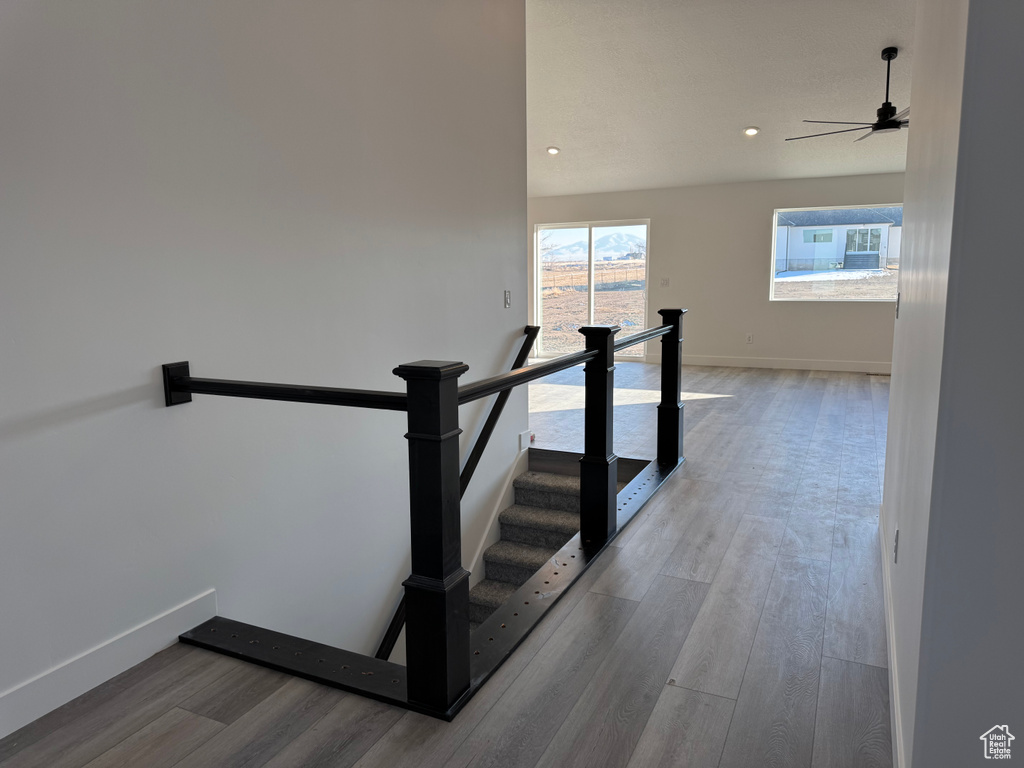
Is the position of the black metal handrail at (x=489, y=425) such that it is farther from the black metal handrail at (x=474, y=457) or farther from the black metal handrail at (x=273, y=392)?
the black metal handrail at (x=273, y=392)

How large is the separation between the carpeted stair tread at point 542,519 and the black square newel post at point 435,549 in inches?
90.1

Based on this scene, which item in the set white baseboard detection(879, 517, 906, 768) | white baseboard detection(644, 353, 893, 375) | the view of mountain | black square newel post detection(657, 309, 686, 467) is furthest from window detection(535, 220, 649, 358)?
white baseboard detection(879, 517, 906, 768)

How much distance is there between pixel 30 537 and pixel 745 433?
13.7 ft

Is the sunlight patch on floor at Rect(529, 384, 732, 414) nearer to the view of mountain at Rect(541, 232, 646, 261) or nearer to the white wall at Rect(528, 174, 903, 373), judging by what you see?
the white wall at Rect(528, 174, 903, 373)

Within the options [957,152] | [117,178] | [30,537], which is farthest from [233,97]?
[957,152]

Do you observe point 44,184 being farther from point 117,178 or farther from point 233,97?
point 233,97

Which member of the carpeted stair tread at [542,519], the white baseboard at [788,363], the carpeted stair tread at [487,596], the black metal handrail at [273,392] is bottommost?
the carpeted stair tread at [487,596]

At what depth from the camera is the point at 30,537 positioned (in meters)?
1.67

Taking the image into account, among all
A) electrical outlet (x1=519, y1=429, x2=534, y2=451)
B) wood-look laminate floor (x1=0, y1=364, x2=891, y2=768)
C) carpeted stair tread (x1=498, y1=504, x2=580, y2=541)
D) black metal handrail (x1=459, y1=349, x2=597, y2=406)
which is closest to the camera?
wood-look laminate floor (x1=0, y1=364, x2=891, y2=768)

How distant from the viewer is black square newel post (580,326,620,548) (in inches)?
108

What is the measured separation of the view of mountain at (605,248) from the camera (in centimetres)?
888

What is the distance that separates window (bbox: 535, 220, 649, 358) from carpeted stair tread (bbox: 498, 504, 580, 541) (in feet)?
15.8

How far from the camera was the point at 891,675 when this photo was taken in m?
1.75

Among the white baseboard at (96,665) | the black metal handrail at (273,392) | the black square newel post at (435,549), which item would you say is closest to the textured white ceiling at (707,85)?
the black metal handrail at (273,392)
